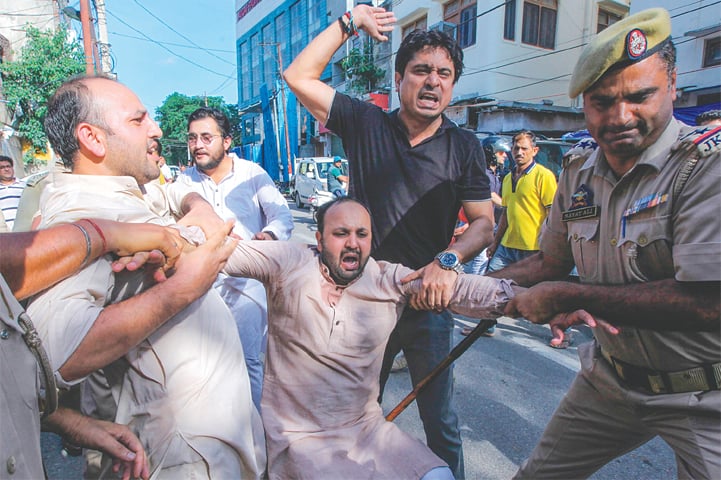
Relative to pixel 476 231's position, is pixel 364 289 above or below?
below

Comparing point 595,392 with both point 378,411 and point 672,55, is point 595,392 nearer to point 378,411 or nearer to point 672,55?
point 378,411

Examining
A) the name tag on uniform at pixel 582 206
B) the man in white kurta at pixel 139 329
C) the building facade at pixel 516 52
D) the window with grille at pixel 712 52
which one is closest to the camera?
the man in white kurta at pixel 139 329

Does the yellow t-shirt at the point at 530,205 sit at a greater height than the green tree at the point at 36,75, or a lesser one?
lesser

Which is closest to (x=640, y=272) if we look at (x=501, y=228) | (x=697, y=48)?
(x=501, y=228)

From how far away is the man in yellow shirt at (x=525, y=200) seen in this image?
449cm

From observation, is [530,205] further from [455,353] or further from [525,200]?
[455,353]

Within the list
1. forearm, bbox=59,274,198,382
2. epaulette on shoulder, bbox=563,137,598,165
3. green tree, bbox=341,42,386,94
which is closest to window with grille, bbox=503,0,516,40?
green tree, bbox=341,42,386,94

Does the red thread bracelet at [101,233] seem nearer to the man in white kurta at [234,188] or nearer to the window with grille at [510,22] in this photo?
the man in white kurta at [234,188]

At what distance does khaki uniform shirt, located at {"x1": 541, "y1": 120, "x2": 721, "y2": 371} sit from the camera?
4.12 ft

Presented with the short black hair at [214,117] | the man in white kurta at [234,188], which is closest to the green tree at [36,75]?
the short black hair at [214,117]

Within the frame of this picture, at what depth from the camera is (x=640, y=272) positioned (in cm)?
146

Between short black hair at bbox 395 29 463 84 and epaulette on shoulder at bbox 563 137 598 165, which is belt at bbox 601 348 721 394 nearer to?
epaulette on shoulder at bbox 563 137 598 165

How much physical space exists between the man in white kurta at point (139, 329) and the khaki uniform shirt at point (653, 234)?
1.38 metres

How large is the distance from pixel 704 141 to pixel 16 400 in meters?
1.88
